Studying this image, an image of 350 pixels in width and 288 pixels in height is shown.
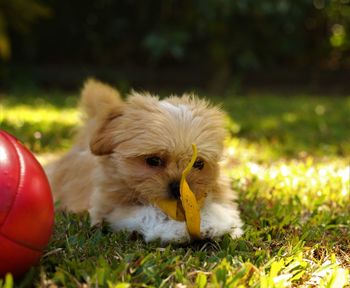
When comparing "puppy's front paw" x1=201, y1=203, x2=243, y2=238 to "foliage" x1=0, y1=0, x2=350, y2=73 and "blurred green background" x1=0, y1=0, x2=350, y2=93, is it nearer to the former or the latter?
"foliage" x1=0, y1=0, x2=350, y2=73

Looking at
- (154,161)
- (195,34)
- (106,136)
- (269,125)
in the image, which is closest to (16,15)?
(195,34)

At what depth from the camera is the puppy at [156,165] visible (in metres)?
3.11

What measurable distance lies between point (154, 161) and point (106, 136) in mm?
360

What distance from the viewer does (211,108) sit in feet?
11.5

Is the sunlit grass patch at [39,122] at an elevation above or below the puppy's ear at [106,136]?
below

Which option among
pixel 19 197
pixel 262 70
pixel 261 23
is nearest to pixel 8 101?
pixel 261 23

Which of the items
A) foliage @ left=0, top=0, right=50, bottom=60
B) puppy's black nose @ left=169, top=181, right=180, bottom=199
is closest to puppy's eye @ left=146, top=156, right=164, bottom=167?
puppy's black nose @ left=169, top=181, right=180, bottom=199

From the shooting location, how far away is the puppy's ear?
11.0 ft

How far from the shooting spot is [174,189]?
309 cm

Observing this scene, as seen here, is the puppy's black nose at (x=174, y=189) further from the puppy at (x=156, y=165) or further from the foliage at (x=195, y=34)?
the foliage at (x=195, y=34)

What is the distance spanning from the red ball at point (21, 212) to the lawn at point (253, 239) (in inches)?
3.6

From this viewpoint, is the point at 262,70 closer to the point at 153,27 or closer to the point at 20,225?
the point at 153,27

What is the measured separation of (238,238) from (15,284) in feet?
4.07

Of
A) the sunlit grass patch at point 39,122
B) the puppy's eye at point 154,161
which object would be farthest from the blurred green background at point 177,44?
the puppy's eye at point 154,161
